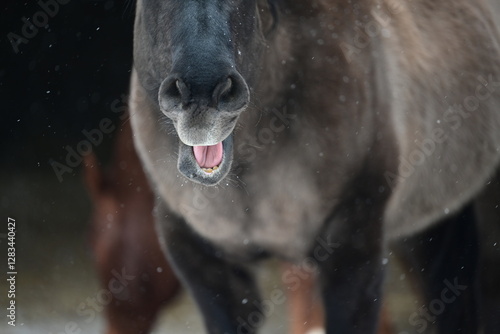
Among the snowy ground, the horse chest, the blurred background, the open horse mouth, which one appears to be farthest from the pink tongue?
the snowy ground

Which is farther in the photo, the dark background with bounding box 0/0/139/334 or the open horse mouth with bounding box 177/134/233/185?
the dark background with bounding box 0/0/139/334

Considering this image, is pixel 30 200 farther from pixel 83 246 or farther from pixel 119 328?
pixel 119 328

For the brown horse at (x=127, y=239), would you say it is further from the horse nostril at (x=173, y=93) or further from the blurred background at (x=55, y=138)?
the horse nostril at (x=173, y=93)

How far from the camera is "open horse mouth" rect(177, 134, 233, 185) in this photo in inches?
104

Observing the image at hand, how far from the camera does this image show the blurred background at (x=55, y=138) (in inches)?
177

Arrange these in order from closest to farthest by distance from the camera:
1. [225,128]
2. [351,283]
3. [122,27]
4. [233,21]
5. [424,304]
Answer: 1. [225,128]
2. [233,21]
3. [351,283]
4. [424,304]
5. [122,27]

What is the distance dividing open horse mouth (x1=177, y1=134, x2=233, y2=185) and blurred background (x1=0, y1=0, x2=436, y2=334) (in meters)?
1.98

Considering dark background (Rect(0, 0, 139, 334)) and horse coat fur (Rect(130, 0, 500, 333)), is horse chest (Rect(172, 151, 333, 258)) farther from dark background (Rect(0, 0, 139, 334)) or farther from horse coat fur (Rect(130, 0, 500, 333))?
dark background (Rect(0, 0, 139, 334))

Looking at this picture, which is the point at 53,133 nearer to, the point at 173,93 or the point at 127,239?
the point at 127,239

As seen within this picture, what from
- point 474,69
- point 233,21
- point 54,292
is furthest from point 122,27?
point 233,21

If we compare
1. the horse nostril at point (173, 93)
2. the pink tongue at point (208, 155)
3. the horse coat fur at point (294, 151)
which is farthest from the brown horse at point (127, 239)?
the horse nostril at point (173, 93)

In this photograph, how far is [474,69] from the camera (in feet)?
12.5

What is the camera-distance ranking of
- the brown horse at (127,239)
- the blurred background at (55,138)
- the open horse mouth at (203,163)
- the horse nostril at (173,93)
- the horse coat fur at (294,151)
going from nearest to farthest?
1. the horse nostril at (173,93)
2. the open horse mouth at (203,163)
3. the horse coat fur at (294,151)
4. the blurred background at (55,138)
5. the brown horse at (127,239)

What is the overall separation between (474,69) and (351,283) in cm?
120
